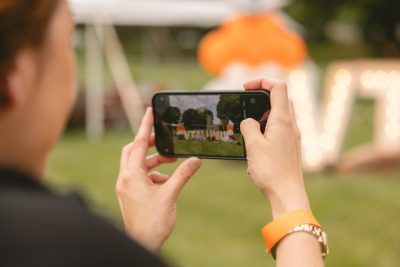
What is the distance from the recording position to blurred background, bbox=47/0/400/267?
4.79 metres

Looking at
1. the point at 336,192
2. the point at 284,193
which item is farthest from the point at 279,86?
the point at 336,192

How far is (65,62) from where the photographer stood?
75 cm

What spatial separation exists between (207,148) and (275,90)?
0.62ft

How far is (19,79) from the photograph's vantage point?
0.66 meters

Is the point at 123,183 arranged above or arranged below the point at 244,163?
above

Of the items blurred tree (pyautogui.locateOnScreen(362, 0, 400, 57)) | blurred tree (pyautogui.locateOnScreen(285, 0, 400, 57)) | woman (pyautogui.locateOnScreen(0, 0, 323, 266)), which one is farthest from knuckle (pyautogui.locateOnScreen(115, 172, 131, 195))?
blurred tree (pyautogui.locateOnScreen(362, 0, 400, 57))

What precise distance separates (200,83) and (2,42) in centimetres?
1653

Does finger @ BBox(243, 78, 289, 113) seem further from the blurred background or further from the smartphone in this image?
the blurred background

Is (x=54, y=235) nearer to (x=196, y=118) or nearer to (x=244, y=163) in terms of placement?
(x=196, y=118)

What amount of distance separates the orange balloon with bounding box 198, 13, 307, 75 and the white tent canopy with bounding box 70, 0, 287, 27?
1410mm

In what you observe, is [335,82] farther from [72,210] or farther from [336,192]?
[72,210]

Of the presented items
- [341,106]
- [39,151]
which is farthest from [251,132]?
[341,106]

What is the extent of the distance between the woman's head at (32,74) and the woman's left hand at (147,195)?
450 millimetres

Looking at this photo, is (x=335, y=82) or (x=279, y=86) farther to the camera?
(x=335, y=82)
